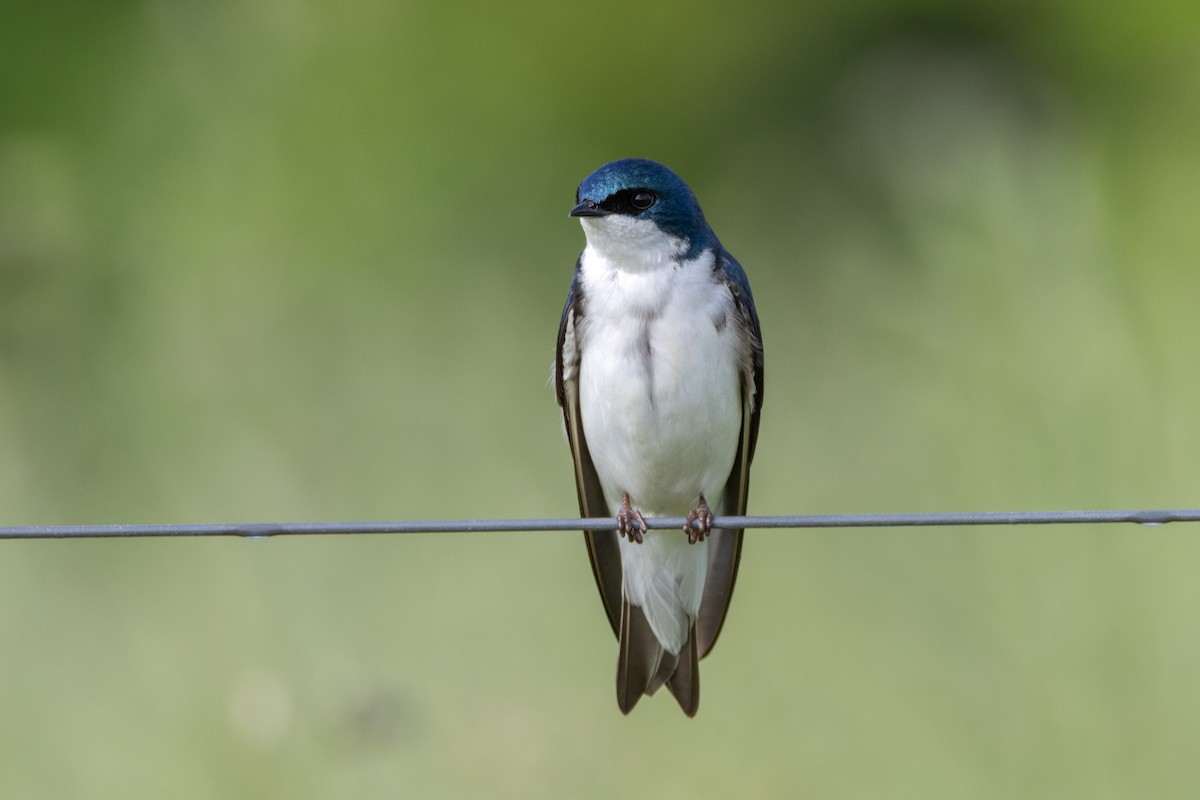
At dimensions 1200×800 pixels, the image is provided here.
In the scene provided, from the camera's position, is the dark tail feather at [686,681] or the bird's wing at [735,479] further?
the dark tail feather at [686,681]

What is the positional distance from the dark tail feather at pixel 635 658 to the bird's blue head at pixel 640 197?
1.00 meters

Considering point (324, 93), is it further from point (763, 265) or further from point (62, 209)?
point (763, 265)

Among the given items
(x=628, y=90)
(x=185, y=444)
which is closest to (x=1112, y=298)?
(x=628, y=90)

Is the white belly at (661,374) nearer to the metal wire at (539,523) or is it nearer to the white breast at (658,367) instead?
the white breast at (658,367)

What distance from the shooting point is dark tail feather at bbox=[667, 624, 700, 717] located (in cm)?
347

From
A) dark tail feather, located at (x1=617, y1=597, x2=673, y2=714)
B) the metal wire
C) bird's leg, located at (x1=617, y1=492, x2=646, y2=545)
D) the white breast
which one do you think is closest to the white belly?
the white breast

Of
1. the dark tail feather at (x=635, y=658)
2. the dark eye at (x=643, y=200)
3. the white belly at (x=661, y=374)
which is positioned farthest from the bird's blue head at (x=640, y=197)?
the dark tail feather at (x=635, y=658)

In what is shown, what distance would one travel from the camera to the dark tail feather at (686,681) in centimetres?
347

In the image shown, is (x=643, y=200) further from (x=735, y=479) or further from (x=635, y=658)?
(x=635, y=658)

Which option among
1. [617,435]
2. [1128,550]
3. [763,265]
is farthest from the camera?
[763,265]

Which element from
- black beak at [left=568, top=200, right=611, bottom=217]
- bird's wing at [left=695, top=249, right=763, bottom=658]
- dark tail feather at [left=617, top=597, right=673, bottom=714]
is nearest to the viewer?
black beak at [left=568, top=200, right=611, bottom=217]

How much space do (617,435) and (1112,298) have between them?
2.65m

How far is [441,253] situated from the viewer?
17.8 ft

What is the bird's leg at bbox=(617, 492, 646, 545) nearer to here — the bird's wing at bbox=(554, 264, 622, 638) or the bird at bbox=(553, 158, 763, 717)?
the bird at bbox=(553, 158, 763, 717)
